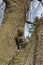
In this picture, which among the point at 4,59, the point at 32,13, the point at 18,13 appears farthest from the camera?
the point at 32,13

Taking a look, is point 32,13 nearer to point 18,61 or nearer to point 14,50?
point 14,50

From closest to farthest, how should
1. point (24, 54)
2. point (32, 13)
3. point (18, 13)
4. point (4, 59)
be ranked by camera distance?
point (24, 54), point (4, 59), point (18, 13), point (32, 13)

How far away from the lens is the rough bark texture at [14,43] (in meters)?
2.37

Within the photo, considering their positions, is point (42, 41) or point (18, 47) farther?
point (18, 47)

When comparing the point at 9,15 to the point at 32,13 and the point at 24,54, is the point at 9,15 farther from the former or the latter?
the point at 32,13

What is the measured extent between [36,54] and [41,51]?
0.22 ft

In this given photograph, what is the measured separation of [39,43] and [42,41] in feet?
0.14

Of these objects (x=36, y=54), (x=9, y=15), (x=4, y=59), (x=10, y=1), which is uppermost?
(x=10, y=1)

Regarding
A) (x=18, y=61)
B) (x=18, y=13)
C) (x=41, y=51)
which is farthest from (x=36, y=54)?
(x=18, y=13)

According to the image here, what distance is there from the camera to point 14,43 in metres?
3.38

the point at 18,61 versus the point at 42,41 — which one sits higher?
the point at 42,41

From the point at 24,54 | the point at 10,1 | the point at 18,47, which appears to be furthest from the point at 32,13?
the point at 24,54

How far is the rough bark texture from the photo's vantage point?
93.2 inches

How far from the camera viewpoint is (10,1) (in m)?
3.74
